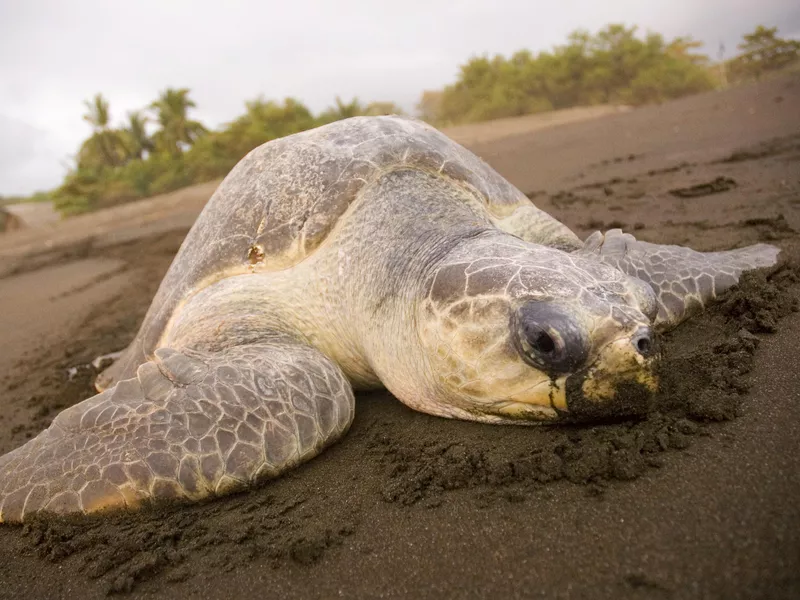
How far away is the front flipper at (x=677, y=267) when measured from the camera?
1578 millimetres

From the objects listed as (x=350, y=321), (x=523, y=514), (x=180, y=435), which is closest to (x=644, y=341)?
(x=523, y=514)

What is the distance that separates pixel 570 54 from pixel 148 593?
61.3 feet

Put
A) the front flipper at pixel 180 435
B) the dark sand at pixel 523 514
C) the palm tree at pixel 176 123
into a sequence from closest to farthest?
the dark sand at pixel 523 514
the front flipper at pixel 180 435
the palm tree at pixel 176 123

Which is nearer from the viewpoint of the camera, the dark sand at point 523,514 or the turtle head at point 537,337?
the dark sand at point 523,514

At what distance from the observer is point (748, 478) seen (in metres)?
0.87

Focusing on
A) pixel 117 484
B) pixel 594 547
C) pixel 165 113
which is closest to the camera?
pixel 594 547

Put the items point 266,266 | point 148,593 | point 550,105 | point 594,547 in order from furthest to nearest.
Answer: point 550,105
point 266,266
point 148,593
point 594,547

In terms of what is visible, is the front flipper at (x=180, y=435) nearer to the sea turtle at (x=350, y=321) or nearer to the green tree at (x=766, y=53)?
the sea turtle at (x=350, y=321)

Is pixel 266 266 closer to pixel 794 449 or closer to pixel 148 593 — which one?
pixel 148 593

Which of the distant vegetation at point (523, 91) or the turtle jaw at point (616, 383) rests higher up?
the distant vegetation at point (523, 91)

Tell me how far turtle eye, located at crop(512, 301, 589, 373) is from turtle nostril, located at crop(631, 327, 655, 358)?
0.35 feet

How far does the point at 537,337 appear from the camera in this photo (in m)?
1.06

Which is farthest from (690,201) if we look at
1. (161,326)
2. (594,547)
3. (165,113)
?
(165,113)

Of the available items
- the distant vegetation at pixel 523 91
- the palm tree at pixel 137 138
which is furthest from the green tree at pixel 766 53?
the palm tree at pixel 137 138
